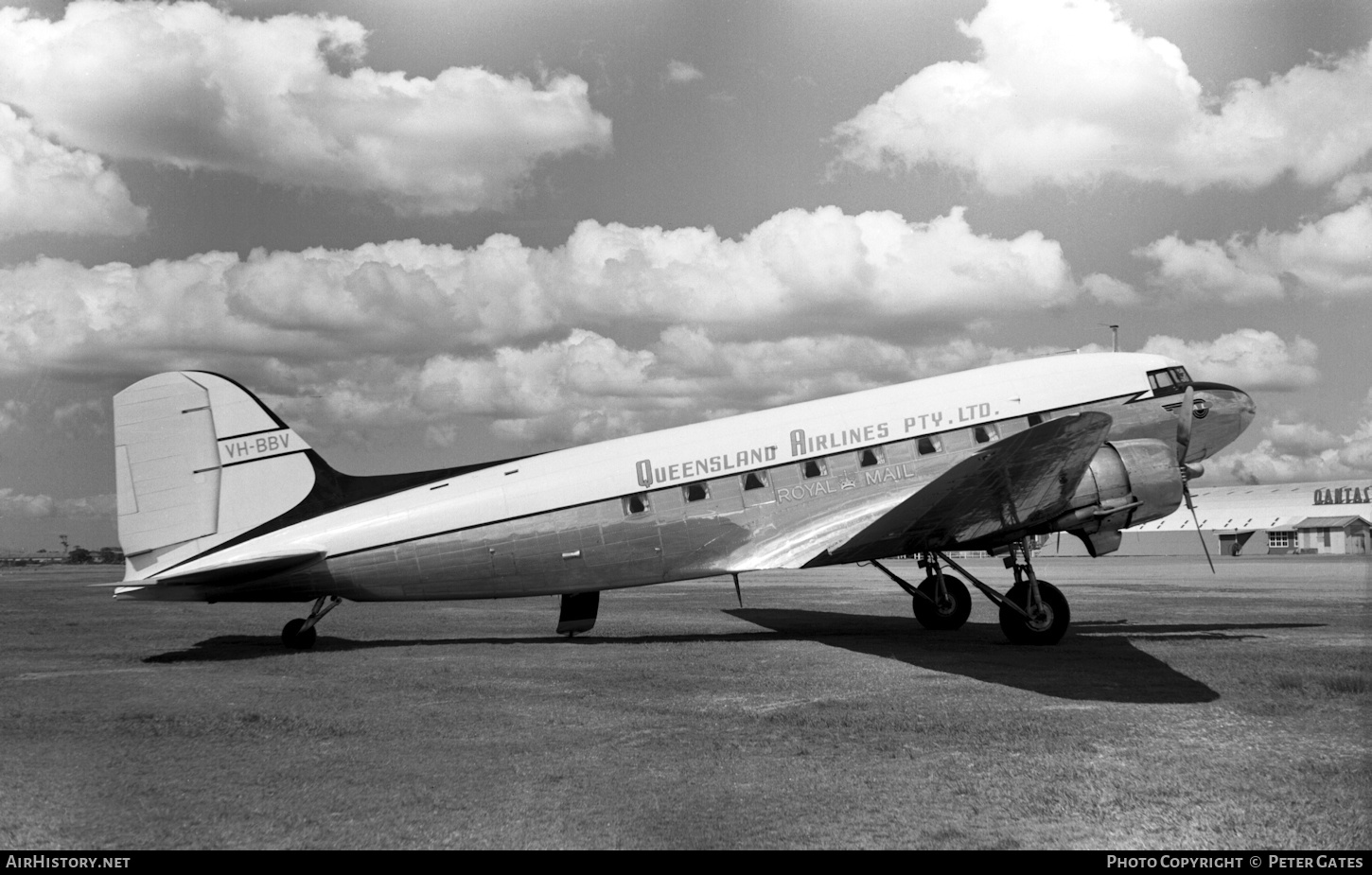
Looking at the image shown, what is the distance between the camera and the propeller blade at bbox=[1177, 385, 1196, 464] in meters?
16.2

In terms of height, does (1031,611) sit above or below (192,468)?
below

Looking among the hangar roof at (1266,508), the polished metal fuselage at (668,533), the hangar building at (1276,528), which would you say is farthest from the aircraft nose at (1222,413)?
the hangar roof at (1266,508)

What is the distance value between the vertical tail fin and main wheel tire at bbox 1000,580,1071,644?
1086cm

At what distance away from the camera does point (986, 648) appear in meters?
14.4

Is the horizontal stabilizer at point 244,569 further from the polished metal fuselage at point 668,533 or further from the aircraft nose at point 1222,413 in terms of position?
the aircraft nose at point 1222,413

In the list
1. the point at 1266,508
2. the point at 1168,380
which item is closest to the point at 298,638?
the point at 1168,380

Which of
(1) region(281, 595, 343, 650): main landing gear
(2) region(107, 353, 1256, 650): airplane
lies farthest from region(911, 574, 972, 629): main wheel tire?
(1) region(281, 595, 343, 650): main landing gear

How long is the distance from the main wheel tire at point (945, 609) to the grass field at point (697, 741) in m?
0.60

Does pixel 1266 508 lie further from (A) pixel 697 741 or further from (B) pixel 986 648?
(A) pixel 697 741

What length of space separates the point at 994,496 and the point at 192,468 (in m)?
11.6

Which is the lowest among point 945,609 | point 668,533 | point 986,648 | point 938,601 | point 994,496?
point 986,648

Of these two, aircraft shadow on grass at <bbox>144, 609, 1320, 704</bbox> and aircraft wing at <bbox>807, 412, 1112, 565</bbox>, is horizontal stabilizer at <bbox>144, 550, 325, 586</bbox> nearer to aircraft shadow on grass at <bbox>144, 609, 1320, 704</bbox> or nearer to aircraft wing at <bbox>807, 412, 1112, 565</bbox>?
aircraft shadow on grass at <bbox>144, 609, 1320, 704</bbox>

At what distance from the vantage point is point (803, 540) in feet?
49.2
